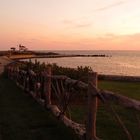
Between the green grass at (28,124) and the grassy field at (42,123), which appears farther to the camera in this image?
the grassy field at (42,123)

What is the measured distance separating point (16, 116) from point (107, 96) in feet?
16.0

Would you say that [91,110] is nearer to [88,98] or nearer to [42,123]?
[88,98]

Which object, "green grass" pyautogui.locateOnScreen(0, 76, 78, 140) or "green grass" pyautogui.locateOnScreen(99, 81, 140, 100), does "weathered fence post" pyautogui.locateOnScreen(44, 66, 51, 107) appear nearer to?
"green grass" pyautogui.locateOnScreen(0, 76, 78, 140)

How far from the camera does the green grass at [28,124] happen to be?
8117mm

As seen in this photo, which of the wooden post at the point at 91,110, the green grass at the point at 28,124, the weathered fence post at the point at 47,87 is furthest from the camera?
the weathered fence post at the point at 47,87

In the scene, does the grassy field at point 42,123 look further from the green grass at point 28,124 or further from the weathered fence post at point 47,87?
the weathered fence post at point 47,87

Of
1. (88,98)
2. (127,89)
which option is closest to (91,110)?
(88,98)

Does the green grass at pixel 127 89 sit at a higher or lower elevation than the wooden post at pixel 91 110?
lower

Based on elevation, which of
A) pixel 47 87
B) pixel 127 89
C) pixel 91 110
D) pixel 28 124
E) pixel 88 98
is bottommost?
pixel 127 89

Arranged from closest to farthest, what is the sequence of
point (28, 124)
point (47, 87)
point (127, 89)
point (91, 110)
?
point (91, 110)
point (28, 124)
point (47, 87)
point (127, 89)

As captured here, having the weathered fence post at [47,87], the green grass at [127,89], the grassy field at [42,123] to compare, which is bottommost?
the green grass at [127,89]

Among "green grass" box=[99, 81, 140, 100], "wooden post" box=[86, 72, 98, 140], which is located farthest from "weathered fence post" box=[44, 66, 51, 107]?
"green grass" box=[99, 81, 140, 100]

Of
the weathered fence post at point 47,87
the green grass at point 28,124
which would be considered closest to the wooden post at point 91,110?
the green grass at point 28,124

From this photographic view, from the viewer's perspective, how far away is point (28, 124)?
9.38 meters
